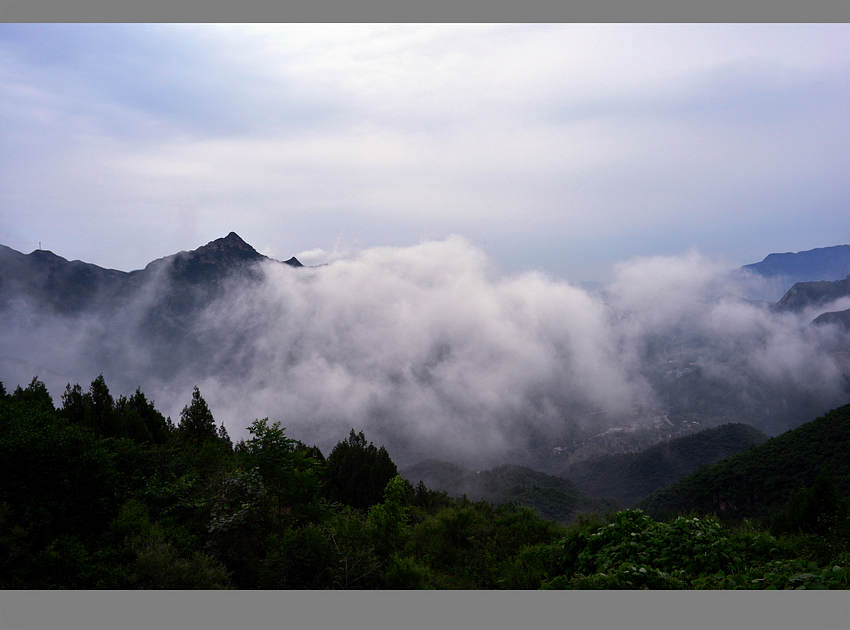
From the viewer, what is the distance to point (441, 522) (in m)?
9.92

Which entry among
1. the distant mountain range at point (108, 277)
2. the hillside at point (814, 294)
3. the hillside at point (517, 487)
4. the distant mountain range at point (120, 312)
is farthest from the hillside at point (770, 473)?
the distant mountain range at point (108, 277)

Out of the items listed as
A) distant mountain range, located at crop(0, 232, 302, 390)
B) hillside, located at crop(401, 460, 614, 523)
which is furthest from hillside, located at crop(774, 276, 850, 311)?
distant mountain range, located at crop(0, 232, 302, 390)

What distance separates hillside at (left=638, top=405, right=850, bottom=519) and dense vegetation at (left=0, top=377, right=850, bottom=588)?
21.9 meters

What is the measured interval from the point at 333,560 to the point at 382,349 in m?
153

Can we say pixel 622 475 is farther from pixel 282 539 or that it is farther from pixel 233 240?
pixel 233 240

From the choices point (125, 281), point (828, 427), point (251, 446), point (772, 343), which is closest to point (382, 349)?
point (125, 281)

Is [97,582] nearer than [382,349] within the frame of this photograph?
Yes

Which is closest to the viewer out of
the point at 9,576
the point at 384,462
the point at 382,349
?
the point at 9,576

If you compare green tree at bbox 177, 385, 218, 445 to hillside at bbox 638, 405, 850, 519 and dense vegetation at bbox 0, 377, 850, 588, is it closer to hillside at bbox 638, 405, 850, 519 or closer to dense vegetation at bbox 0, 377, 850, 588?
dense vegetation at bbox 0, 377, 850, 588

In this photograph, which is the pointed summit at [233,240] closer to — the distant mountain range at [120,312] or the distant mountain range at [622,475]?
the distant mountain range at [120,312]

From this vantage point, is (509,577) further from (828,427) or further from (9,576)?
(828,427)

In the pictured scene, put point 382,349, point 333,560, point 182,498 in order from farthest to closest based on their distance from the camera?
point 382,349 < point 182,498 < point 333,560

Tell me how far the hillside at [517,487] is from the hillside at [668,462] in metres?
11.4

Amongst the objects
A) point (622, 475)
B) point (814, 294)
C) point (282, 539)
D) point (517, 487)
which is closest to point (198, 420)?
point (282, 539)
